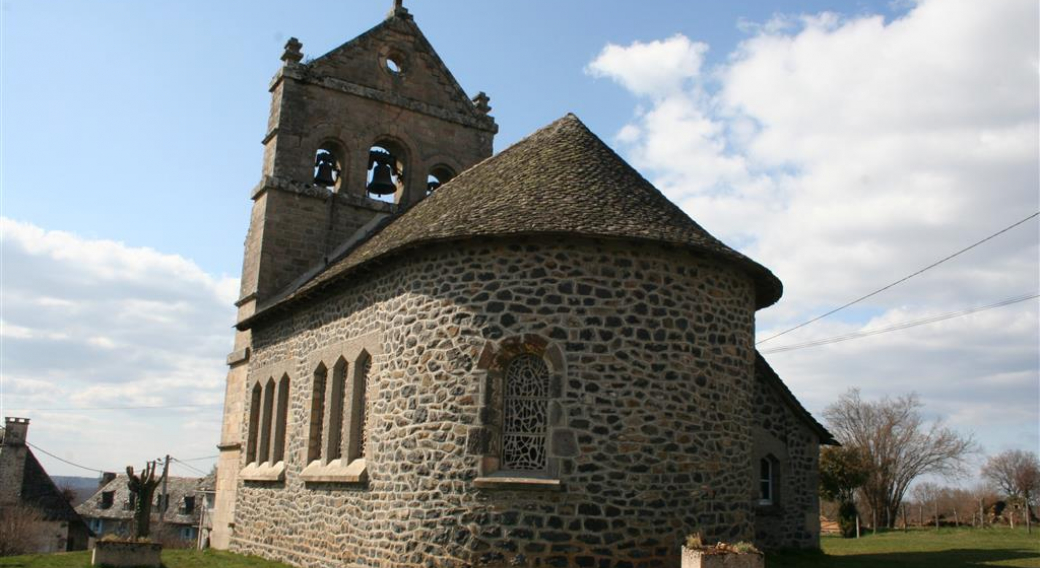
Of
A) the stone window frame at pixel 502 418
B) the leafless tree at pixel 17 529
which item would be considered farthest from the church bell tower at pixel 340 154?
the leafless tree at pixel 17 529

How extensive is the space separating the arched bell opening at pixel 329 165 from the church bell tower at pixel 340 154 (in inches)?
1.2

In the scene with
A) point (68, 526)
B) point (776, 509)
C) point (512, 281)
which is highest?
point (512, 281)

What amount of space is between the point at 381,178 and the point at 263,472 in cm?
770

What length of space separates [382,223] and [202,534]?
1019 cm

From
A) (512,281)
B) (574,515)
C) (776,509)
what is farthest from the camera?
(776,509)

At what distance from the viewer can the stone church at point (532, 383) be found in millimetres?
11375

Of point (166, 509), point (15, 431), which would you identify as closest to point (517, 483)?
point (15, 431)

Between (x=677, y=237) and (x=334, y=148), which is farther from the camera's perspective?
(x=334, y=148)

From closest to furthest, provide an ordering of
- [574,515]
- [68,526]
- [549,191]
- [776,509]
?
[574,515] < [549,191] < [776,509] < [68,526]

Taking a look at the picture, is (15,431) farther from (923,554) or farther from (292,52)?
(923,554)

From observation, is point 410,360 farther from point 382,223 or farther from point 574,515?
point 382,223

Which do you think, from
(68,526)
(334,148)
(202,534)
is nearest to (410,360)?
(334,148)

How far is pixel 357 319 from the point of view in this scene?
47.5 feet

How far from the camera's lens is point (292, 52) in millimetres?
20922
